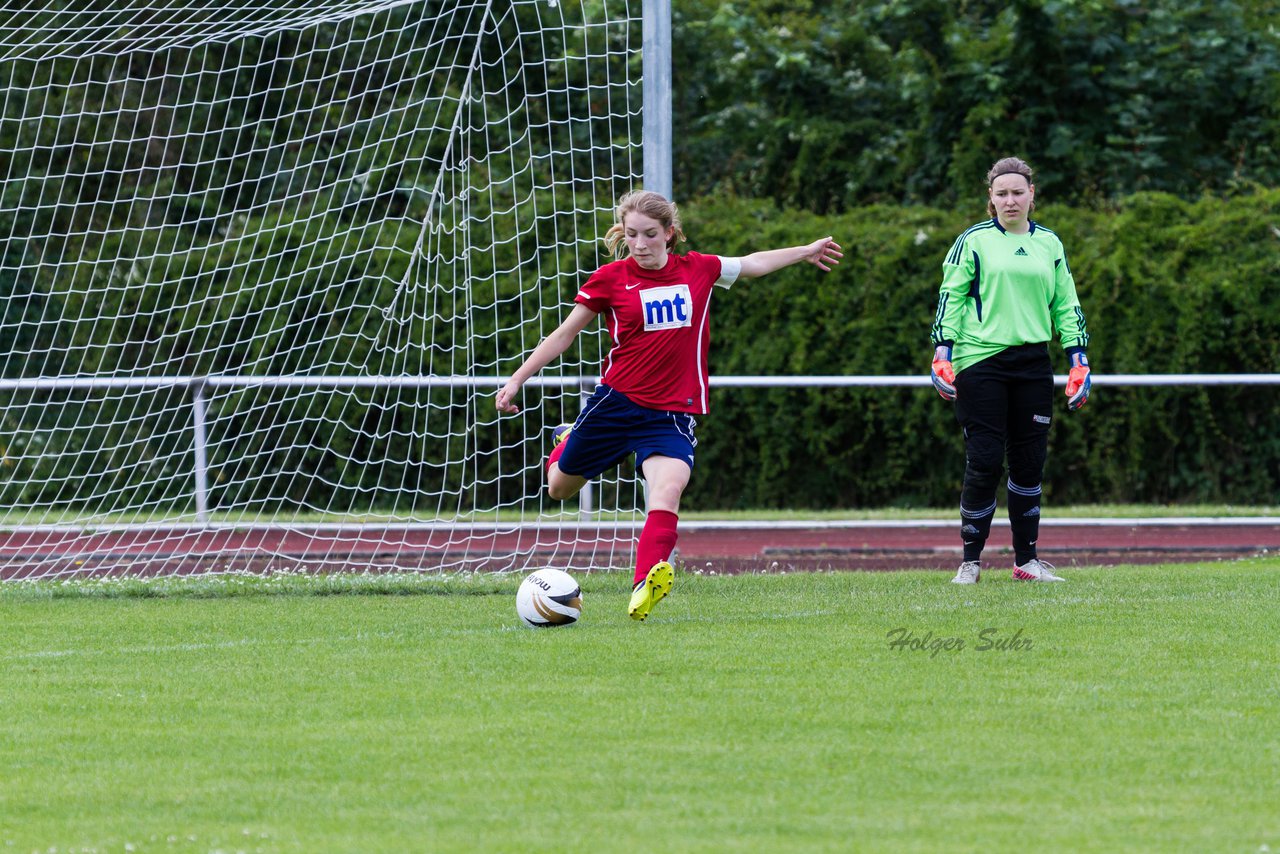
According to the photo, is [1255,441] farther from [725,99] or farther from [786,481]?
[725,99]

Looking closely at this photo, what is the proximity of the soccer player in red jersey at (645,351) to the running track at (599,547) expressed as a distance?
2014 millimetres

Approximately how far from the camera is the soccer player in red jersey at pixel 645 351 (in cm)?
672

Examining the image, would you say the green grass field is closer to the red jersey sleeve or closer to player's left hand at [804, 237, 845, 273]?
the red jersey sleeve

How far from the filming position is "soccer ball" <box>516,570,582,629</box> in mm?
6371

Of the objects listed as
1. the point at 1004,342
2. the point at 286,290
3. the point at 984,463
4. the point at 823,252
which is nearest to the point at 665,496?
the point at 823,252

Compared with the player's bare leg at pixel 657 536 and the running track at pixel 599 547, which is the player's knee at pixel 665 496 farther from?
the running track at pixel 599 547

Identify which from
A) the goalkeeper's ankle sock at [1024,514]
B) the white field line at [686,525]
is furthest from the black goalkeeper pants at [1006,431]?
the white field line at [686,525]

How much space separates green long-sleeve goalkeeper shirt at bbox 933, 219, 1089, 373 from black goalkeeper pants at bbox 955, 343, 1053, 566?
92 mm

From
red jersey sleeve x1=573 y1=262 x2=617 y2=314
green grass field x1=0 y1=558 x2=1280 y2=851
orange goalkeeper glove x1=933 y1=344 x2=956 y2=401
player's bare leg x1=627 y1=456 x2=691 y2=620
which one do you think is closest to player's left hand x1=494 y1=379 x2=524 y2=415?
red jersey sleeve x1=573 y1=262 x2=617 y2=314

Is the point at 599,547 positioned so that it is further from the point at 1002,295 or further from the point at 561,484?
the point at 1002,295

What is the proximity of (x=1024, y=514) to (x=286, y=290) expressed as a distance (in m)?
6.21

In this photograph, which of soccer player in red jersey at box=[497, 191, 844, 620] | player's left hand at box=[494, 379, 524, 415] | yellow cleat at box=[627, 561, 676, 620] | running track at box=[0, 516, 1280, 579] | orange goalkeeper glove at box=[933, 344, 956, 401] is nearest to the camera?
yellow cleat at box=[627, 561, 676, 620]

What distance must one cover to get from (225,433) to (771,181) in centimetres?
922

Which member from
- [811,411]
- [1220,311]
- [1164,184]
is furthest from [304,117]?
[1164,184]
